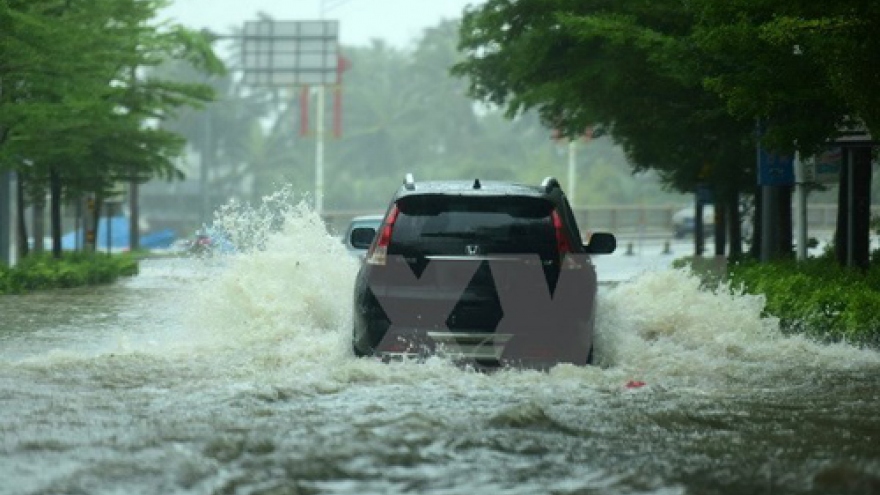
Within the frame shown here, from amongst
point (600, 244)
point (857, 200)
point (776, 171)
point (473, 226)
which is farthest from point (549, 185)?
point (776, 171)

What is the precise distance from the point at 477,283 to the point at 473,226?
480mm

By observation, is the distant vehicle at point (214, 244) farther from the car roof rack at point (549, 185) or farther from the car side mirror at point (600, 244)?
the car roof rack at point (549, 185)

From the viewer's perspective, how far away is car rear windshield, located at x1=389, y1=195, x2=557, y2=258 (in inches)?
552

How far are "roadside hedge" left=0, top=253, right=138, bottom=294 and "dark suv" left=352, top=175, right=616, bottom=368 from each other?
1817 cm

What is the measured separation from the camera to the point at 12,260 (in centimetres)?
3691

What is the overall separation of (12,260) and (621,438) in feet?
91.5

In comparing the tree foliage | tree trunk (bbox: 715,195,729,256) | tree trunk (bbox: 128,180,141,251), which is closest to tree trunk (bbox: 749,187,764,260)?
tree trunk (bbox: 715,195,729,256)

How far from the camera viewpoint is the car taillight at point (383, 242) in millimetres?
14164

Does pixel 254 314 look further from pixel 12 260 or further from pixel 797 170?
pixel 12 260

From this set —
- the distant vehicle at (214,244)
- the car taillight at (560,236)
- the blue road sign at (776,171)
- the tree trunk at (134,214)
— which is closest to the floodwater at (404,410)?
the car taillight at (560,236)

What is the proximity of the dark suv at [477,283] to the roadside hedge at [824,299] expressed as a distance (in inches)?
178

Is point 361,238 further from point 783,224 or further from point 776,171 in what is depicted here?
point 783,224

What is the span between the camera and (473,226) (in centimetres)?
1409

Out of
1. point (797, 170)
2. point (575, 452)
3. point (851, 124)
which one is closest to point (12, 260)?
point (797, 170)
